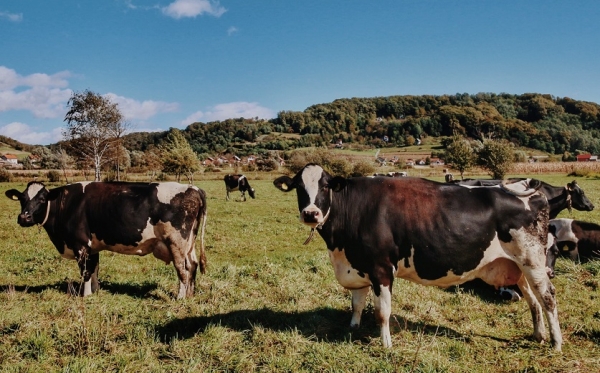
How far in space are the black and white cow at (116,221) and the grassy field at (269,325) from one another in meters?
0.68

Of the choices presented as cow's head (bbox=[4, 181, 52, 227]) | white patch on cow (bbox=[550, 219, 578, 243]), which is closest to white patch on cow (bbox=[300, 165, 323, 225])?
cow's head (bbox=[4, 181, 52, 227])

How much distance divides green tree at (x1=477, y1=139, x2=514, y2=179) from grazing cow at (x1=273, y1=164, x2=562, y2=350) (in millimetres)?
37798

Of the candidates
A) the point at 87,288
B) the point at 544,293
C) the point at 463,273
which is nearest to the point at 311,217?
the point at 463,273

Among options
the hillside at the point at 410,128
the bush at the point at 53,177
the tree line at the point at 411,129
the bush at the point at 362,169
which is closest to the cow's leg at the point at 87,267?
the bush at the point at 53,177

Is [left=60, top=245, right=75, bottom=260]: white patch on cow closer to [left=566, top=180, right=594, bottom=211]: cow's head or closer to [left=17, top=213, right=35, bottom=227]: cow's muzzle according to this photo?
[left=17, top=213, right=35, bottom=227]: cow's muzzle

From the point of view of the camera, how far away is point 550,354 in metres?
4.61

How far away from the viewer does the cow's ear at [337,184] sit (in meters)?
5.03

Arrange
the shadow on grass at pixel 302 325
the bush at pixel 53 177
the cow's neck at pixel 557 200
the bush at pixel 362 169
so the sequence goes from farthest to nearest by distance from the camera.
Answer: the bush at pixel 362 169 < the bush at pixel 53 177 < the cow's neck at pixel 557 200 < the shadow on grass at pixel 302 325

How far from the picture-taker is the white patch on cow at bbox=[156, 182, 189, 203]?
23.9 ft

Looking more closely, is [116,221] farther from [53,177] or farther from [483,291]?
[53,177]

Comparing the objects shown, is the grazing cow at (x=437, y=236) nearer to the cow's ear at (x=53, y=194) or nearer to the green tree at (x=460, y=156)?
the cow's ear at (x=53, y=194)

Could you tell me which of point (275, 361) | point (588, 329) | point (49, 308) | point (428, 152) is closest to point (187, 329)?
point (275, 361)

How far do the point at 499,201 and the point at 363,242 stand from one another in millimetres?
1860

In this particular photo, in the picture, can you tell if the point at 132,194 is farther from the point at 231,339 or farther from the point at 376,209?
the point at 376,209
